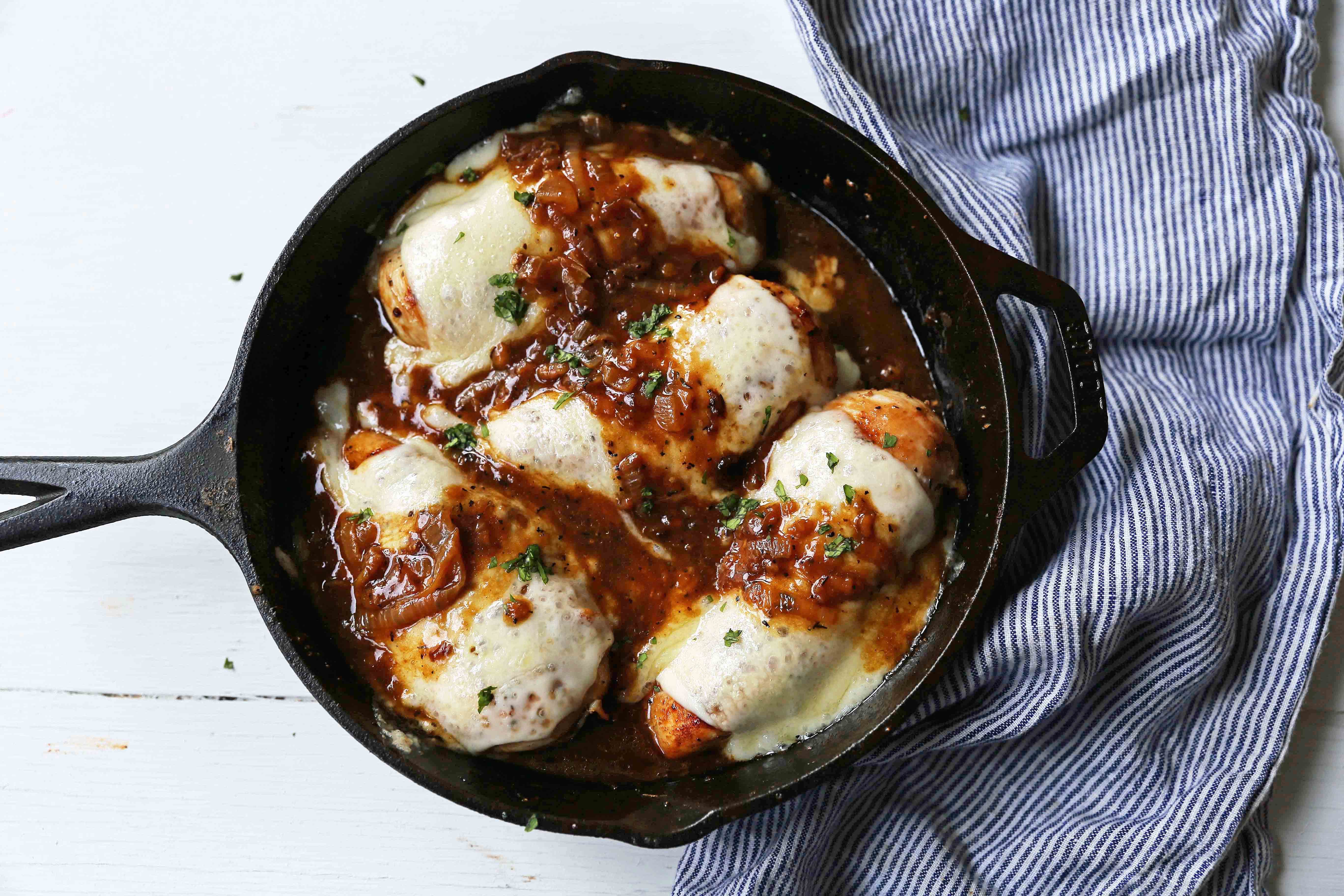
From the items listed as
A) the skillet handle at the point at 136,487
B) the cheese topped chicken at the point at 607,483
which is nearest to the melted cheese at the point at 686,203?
the cheese topped chicken at the point at 607,483

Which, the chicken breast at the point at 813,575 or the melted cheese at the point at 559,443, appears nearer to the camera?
the chicken breast at the point at 813,575

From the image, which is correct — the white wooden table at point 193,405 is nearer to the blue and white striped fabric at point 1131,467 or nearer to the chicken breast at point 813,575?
the blue and white striped fabric at point 1131,467

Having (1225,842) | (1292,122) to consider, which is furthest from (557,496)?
(1292,122)

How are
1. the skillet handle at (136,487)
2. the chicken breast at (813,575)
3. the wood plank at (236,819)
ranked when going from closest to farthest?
the skillet handle at (136,487) → the chicken breast at (813,575) → the wood plank at (236,819)

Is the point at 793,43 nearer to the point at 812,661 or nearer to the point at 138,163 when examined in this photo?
the point at 812,661

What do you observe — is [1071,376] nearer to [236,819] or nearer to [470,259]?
[470,259]

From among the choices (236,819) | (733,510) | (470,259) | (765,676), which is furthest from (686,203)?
(236,819)
